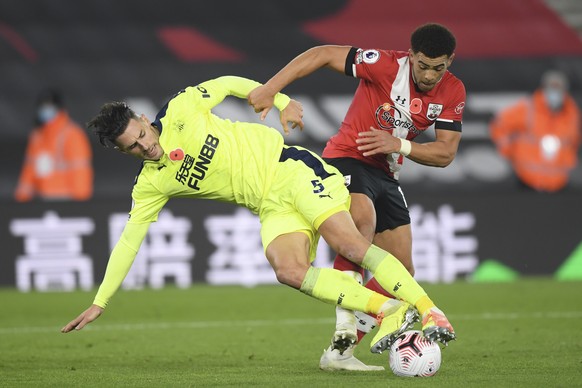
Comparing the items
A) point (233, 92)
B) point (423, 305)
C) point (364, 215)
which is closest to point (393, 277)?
point (423, 305)

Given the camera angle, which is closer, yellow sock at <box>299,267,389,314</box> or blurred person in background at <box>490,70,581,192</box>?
yellow sock at <box>299,267,389,314</box>

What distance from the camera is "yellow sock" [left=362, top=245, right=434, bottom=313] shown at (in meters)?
6.57


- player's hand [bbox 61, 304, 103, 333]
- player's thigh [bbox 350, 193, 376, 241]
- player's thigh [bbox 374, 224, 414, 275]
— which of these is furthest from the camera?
player's thigh [bbox 374, 224, 414, 275]

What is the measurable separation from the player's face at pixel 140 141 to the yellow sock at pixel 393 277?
141 cm

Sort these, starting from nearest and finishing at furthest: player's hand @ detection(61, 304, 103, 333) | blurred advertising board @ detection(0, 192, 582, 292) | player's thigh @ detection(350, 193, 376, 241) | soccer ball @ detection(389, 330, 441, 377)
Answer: soccer ball @ detection(389, 330, 441, 377)
player's hand @ detection(61, 304, 103, 333)
player's thigh @ detection(350, 193, 376, 241)
blurred advertising board @ detection(0, 192, 582, 292)

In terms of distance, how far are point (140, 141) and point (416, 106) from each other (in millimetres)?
1789

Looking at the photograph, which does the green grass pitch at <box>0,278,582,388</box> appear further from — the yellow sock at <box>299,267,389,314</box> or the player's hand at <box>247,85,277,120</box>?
the player's hand at <box>247,85,277,120</box>

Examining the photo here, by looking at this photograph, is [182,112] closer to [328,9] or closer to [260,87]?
[260,87]

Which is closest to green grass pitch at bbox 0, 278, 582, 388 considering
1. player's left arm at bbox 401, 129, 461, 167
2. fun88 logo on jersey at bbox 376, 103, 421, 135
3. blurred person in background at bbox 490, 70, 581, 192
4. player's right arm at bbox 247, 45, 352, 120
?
player's left arm at bbox 401, 129, 461, 167

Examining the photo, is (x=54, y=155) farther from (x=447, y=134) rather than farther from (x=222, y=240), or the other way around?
(x=447, y=134)

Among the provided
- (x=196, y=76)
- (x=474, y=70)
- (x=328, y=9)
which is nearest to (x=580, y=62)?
(x=474, y=70)

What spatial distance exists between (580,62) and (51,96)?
724 cm

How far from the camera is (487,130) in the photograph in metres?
15.8

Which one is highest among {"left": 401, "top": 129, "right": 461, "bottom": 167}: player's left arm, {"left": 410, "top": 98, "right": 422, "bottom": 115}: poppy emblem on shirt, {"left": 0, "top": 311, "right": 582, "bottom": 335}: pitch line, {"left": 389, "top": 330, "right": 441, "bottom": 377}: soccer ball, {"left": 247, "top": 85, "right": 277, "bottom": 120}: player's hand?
{"left": 247, "top": 85, "right": 277, "bottom": 120}: player's hand
